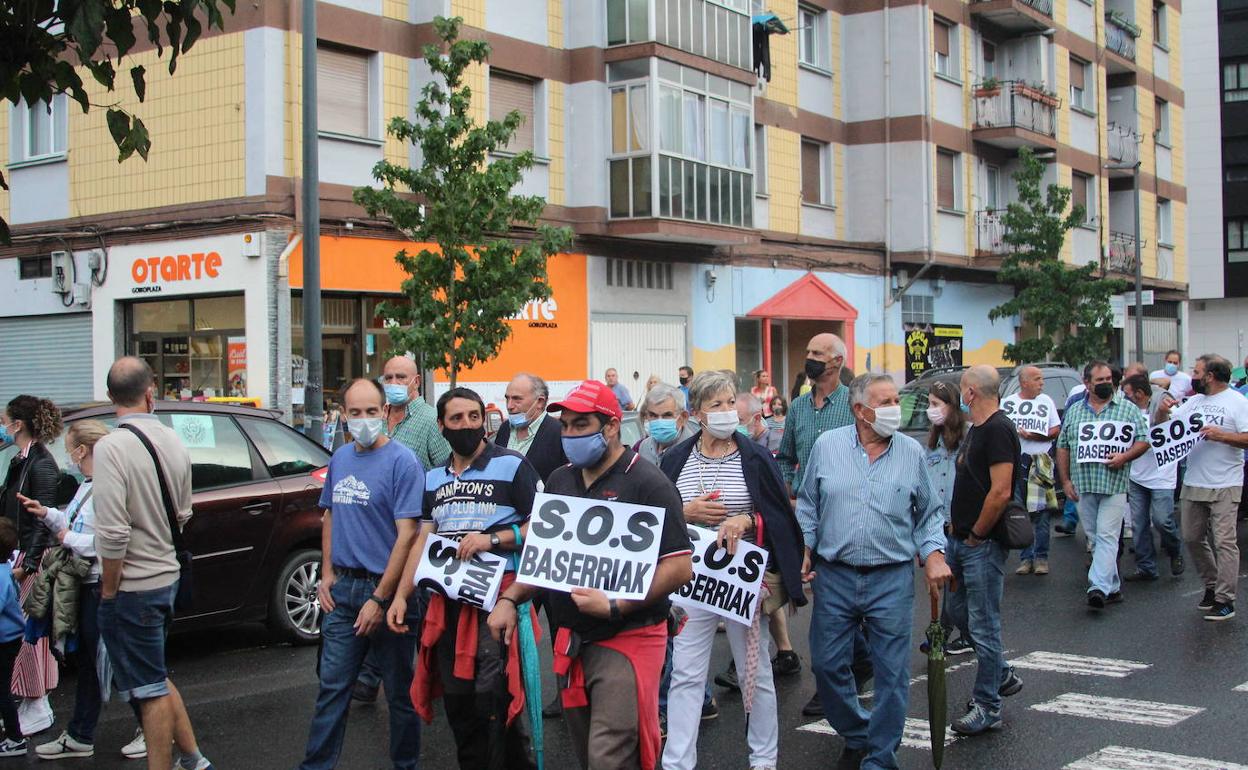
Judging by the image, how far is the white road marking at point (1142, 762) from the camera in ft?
20.2

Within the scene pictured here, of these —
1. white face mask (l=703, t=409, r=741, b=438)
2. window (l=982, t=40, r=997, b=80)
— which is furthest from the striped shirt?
window (l=982, t=40, r=997, b=80)

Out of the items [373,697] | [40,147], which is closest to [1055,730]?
[373,697]

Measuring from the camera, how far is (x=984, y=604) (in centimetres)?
708

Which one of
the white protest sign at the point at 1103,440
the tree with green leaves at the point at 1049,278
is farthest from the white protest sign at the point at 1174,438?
the tree with green leaves at the point at 1049,278

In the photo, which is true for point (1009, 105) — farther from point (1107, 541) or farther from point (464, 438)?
point (464, 438)

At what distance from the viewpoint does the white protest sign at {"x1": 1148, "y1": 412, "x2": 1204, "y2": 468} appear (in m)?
10.5

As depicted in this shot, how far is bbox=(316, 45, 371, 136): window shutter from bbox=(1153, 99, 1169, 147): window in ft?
99.2

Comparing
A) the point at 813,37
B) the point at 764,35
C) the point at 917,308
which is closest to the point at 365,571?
the point at 764,35

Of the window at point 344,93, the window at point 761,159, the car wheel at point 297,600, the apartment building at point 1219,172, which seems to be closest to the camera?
the car wheel at point 297,600

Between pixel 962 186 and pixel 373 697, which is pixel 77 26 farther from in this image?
pixel 962 186

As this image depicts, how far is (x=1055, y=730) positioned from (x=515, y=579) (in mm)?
3302

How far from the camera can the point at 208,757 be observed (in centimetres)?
676

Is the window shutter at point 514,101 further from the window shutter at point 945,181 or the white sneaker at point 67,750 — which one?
the white sneaker at point 67,750

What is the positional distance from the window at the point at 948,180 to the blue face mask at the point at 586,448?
87.6 ft
